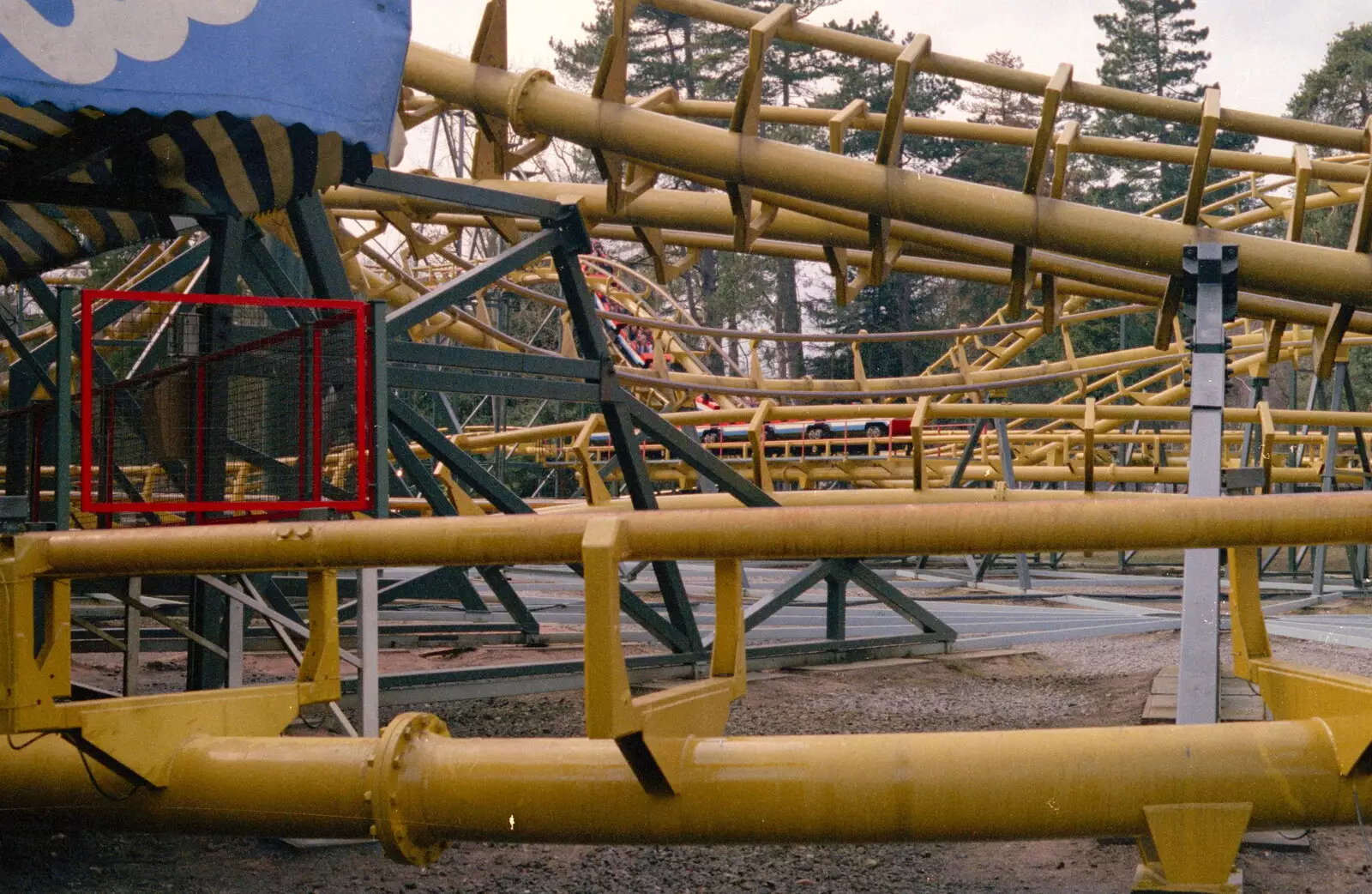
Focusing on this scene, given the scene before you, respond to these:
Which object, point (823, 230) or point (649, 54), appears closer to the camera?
point (823, 230)

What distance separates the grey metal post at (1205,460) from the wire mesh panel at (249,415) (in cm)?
329

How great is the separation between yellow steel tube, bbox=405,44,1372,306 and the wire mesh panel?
1742 mm

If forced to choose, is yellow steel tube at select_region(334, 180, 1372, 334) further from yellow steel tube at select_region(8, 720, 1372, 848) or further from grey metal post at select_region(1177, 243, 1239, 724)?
yellow steel tube at select_region(8, 720, 1372, 848)

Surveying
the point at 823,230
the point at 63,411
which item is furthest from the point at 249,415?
the point at 823,230

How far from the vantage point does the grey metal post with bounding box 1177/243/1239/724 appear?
201 inches

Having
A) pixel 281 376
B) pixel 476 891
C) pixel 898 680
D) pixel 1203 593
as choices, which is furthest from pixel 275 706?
pixel 898 680

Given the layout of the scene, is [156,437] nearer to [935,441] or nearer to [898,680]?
[898,680]

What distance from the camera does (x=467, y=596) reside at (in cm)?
1098

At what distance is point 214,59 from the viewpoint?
5.66 m

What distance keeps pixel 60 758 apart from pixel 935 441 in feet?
57.1

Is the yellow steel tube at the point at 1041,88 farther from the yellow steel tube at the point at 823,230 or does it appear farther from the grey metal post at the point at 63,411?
the grey metal post at the point at 63,411

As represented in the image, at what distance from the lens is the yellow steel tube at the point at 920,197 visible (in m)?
6.41

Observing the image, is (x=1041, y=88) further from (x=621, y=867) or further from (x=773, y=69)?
(x=773, y=69)

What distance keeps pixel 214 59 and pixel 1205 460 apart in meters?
4.29
